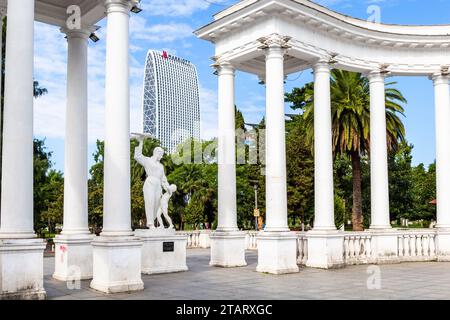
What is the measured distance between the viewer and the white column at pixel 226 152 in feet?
87.3

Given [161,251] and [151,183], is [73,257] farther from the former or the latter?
[151,183]

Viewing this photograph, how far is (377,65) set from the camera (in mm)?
29531

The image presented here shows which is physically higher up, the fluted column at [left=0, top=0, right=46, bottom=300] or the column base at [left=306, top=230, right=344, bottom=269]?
the fluted column at [left=0, top=0, right=46, bottom=300]

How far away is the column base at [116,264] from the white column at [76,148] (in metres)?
4.87

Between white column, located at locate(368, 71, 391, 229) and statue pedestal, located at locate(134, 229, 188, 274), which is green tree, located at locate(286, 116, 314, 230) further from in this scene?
statue pedestal, located at locate(134, 229, 188, 274)

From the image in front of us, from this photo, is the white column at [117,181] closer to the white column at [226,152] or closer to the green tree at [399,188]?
the white column at [226,152]

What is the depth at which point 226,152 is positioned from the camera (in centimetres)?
2716

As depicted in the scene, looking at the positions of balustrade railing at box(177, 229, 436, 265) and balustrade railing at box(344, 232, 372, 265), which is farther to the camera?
balustrade railing at box(344, 232, 372, 265)

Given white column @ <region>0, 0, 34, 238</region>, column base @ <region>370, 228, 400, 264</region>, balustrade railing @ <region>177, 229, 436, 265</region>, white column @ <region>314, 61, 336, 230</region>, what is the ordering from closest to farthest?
white column @ <region>0, 0, 34, 238</region>
white column @ <region>314, 61, 336, 230</region>
balustrade railing @ <region>177, 229, 436, 265</region>
column base @ <region>370, 228, 400, 264</region>

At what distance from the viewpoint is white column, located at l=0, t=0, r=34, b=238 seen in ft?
50.5

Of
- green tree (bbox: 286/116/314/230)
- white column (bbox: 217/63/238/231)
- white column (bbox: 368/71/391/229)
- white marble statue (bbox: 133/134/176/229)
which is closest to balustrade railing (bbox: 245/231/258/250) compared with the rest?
white column (bbox: 368/71/391/229)

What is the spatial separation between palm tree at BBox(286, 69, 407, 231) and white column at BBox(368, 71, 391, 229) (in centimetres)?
634
